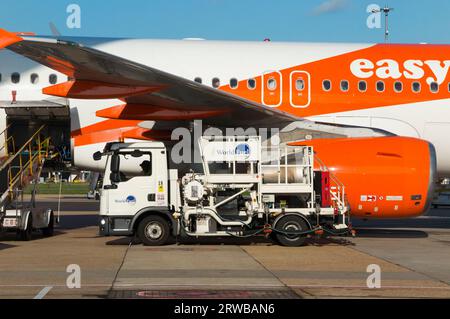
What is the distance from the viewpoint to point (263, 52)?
18922 millimetres

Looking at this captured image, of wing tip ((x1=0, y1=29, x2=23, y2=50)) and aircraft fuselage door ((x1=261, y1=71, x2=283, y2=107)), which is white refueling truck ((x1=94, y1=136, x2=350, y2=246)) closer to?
aircraft fuselage door ((x1=261, y1=71, x2=283, y2=107))

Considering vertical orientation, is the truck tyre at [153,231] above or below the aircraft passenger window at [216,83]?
below

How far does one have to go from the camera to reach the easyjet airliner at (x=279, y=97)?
17.0 m

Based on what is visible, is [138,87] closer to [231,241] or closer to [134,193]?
[134,193]

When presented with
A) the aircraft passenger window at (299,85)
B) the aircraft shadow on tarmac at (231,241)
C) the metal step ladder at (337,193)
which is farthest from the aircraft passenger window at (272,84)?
the aircraft shadow on tarmac at (231,241)

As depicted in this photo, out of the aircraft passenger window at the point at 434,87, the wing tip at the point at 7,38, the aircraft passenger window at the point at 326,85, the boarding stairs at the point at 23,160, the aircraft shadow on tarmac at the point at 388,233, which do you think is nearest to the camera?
the wing tip at the point at 7,38

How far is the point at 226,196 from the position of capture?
1603 cm

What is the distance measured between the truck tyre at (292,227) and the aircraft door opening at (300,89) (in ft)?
12.9

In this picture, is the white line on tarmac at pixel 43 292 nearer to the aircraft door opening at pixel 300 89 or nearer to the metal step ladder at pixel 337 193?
the metal step ladder at pixel 337 193

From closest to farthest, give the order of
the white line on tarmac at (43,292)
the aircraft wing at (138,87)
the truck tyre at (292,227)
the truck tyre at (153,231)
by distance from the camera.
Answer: the white line on tarmac at (43,292) < the aircraft wing at (138,87) < the truck tyre at (292,227) < the truck tyre at (153,231)

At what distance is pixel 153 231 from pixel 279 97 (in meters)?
4.98

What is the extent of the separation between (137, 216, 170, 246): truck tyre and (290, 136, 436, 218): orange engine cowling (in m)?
3.78

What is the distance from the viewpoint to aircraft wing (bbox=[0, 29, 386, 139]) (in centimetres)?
1403

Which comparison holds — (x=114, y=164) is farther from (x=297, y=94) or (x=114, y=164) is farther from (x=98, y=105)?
(x=297, y=94)
